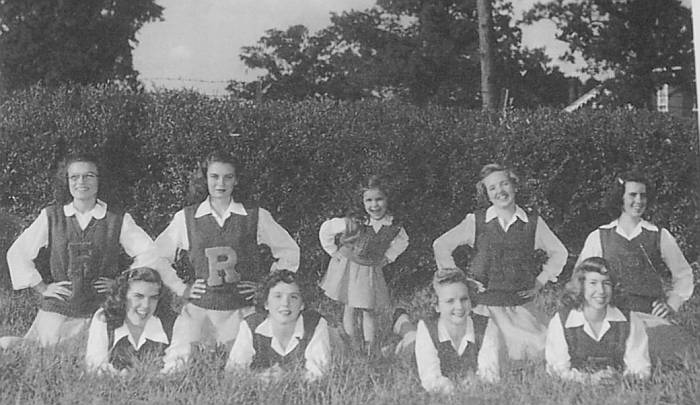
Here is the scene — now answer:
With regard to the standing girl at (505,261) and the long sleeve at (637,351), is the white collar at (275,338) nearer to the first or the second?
the standing girl at (505,261)

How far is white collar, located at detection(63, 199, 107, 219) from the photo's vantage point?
2525 millimetres

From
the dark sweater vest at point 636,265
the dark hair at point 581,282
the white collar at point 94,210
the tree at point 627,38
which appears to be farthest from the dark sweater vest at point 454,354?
the white collar at point 94,210

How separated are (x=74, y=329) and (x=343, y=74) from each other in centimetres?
123

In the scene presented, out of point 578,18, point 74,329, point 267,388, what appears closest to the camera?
point 267,388

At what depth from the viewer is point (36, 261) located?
8.38 feet

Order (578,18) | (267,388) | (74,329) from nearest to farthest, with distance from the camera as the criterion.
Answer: (267,388) < (74,329) < (578,18)

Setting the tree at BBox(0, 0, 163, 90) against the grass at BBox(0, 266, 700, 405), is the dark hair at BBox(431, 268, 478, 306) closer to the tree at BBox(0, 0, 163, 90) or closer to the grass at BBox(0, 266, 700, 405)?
the grass at BBox(0, 266, 700, 405)

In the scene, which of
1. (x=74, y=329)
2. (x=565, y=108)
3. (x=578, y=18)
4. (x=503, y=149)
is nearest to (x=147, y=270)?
(x=74, y=329)

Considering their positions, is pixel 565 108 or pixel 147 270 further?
pixel 565 108

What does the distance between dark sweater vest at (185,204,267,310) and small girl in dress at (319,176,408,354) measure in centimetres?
26

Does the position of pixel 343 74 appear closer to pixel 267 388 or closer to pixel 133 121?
pixel 133 121

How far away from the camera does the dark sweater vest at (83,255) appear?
8.25ft

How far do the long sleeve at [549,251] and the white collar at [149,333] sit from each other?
1.28 metres

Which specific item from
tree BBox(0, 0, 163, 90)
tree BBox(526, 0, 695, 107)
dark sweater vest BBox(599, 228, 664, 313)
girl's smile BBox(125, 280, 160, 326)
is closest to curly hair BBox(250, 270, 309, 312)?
girl's smile BBox(125, 280, 160, 326)
